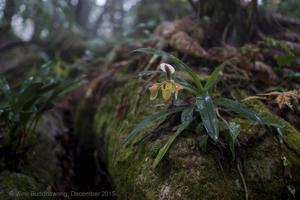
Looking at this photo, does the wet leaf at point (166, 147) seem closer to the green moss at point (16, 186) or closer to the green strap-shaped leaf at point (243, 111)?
the green strap-shaped leaf at point (243, 111)

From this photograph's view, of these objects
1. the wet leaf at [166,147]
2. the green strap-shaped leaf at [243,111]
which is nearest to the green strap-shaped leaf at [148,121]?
the wet leaf at [166,147]

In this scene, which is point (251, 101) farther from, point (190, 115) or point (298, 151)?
point (190, 115)

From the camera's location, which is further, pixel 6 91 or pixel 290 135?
pixel 6 91

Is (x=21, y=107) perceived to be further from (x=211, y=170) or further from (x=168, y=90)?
(x=211, y=170)

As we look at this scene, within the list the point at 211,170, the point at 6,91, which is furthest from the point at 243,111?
the point at 6,91

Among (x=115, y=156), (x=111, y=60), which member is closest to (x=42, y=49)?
(x=111, y=60)

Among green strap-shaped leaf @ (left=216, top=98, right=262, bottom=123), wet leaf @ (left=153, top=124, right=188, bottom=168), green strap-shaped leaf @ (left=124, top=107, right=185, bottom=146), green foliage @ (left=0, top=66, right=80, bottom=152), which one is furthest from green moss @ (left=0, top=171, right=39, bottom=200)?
green strap-shaped leaf @ (left=216, top=98, right=262, bottom=123)
